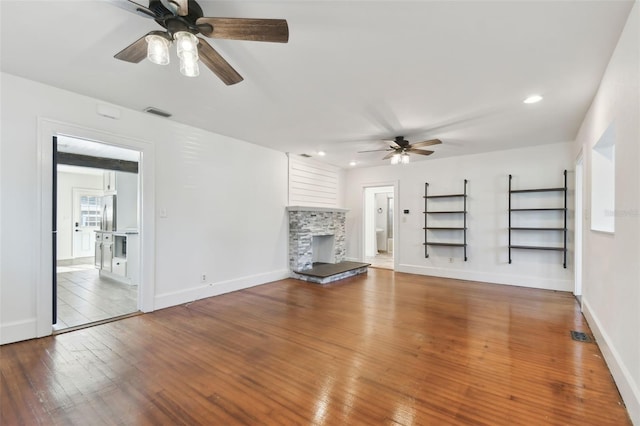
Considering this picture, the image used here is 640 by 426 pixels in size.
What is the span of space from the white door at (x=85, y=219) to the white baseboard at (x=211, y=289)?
6103 millimetres

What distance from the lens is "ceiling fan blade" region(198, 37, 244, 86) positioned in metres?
1.82

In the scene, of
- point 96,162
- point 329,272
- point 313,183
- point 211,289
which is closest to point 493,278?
point 329,272

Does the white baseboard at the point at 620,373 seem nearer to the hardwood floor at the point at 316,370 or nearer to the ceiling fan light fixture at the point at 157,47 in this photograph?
the hardwood floor at the point at 316,370

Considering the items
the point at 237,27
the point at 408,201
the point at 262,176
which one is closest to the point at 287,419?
the point at 237,27

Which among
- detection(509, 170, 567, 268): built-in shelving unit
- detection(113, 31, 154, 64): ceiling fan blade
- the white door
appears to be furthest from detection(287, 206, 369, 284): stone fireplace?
the white door

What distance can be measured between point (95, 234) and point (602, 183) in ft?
29.8

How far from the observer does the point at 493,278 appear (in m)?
5.46

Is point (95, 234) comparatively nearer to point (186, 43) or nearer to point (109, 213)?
point (109, 213)

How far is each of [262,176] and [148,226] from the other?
7.10ft

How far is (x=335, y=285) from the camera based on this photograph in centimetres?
519

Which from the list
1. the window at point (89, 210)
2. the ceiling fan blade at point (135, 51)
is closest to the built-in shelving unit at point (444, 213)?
the ceiling fan blade at point (135, 51)

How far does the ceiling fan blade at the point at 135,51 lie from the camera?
181 centimetres

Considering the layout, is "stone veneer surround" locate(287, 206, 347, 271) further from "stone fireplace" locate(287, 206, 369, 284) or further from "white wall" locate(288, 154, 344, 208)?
"white wall" locate(288, 154, 344, 208)

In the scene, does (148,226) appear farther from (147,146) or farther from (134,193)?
(134,193)
